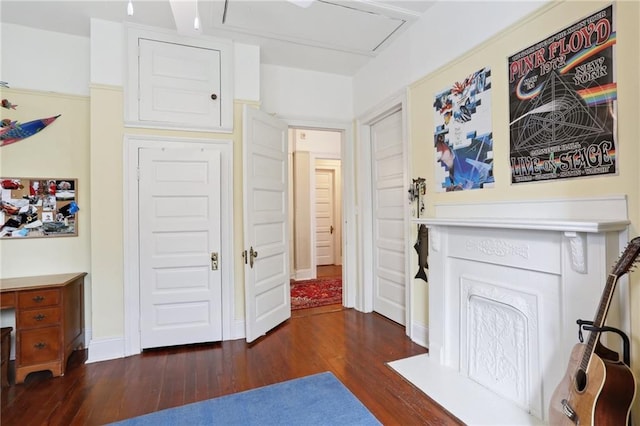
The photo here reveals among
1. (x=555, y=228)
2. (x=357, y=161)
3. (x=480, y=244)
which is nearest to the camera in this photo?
(x=555, y=228)

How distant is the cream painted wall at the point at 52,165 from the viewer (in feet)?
9.35

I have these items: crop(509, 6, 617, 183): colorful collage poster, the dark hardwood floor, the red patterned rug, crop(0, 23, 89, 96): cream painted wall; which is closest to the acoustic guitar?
crop(509, 6, 617, 183): colorful collage poster

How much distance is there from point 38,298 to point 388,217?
3.30m

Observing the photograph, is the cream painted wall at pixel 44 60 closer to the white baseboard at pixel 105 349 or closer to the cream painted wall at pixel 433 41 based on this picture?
the white baseboard at pixel 105 349

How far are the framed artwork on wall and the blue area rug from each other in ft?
6.64

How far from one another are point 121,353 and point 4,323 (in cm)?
105

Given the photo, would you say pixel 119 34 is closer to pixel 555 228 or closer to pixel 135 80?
pixel 135 80

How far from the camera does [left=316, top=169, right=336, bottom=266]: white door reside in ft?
23.8

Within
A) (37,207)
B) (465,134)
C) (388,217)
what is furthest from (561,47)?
(37,207)

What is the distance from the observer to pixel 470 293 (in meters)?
2.26

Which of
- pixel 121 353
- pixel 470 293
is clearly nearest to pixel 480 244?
pixel 470 293

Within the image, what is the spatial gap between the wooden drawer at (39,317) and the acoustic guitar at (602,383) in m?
3.42

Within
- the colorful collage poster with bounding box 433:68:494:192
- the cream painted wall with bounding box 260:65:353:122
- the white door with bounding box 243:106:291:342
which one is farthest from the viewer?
the cream painted wall with bounding box 260:65:353:122

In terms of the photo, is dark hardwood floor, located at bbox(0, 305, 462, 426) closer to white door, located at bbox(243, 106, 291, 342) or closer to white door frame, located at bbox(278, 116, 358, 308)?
white door, located at bbox(243, 106, 291, 342)
